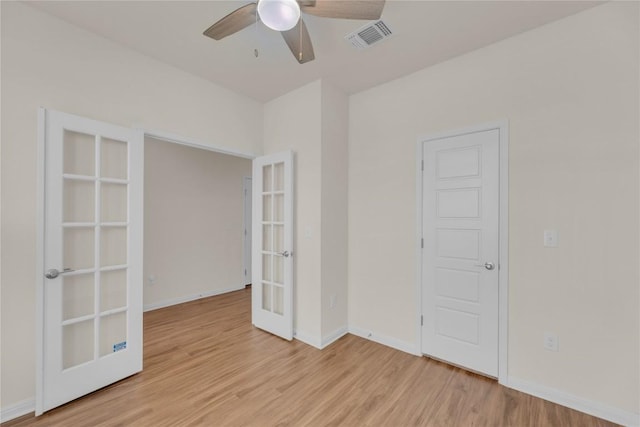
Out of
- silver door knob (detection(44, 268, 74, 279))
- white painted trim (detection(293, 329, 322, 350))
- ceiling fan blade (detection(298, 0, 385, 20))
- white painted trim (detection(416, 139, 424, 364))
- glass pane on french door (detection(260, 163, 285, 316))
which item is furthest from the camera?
glass pane on french door (detection(260, 163, 285, 316))

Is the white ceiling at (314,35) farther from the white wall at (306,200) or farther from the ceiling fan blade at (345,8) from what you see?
the ceiling fan blade at (345,8)

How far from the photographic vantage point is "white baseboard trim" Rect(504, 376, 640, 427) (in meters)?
1.80

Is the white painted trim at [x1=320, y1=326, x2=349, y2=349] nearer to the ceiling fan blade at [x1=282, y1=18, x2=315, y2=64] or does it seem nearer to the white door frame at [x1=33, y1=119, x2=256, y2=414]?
the white door frame at [x1=33, y1=119, x2=256, y2=414]

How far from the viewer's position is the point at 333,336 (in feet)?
9.98

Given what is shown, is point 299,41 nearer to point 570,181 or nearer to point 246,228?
point 570,181

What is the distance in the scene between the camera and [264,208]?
3461 mm

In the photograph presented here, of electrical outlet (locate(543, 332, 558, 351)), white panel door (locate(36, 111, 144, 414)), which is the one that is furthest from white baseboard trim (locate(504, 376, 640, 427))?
white panel door (locate(36, 111, 144, 414))

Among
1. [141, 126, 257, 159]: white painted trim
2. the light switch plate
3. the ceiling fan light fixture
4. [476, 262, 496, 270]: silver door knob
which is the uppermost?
the ceiling fan light fixture

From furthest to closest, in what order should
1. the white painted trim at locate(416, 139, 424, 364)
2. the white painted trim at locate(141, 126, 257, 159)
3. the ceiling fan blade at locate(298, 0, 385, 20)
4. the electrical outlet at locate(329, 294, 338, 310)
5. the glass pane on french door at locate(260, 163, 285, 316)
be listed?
the glass pane on french door at locate(260, 163, 285, 316) → the electrical outlet at locate(329, 294, 338, 310) → the white painted trim at locate(416, 139, 424, 364) → the white painted trim at locate(141, 126, 257, 159) → the ceiling fan blade at locate(298, 0, 385, 20)

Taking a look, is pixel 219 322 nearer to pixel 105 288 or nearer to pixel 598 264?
pixel 105 288

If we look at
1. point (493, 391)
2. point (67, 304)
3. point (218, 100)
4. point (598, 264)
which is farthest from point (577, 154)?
point (67, 304)

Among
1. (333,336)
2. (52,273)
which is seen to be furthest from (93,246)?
(333,336)

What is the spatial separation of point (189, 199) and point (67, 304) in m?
2.65

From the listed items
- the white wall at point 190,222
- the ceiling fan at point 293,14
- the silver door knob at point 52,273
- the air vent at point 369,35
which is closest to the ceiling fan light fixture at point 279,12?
the ceiling fan at point 293,14
